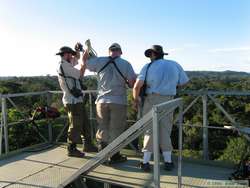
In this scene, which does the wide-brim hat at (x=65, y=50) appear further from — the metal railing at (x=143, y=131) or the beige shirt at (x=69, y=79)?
the metal railing at (x=143, y=131)

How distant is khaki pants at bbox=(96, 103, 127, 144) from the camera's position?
5.40m

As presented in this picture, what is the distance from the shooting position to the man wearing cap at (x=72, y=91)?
5629 mm

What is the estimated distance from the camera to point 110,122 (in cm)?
546

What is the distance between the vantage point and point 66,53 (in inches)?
223

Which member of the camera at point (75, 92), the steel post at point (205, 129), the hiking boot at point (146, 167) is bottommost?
the hiking boot at point (146, 167)

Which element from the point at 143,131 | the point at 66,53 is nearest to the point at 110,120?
the point at 66,53

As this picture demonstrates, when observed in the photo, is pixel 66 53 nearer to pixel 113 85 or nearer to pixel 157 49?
pixel 113 85

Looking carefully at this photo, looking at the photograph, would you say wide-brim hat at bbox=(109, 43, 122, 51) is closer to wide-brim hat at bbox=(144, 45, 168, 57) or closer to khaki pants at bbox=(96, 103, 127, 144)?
wide-brim hat at bbox=(144, 45, 168, 57)

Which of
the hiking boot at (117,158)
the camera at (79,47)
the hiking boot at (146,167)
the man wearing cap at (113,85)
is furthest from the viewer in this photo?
the camera at (79,47)

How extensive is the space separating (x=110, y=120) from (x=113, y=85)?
1.75ft

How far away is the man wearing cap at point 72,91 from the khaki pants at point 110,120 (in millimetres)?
498

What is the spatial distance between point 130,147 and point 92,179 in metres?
1.72

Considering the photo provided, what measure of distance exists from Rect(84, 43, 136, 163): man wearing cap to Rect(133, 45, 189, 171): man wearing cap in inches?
16.6

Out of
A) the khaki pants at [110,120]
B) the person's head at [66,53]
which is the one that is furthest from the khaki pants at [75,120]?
the person's head at [66,53]
